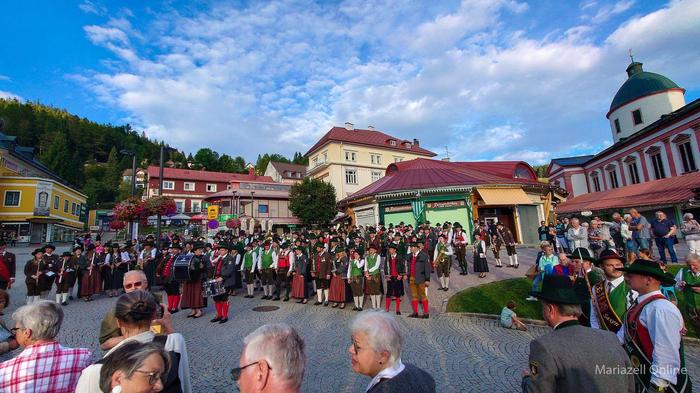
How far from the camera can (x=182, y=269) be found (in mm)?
9508

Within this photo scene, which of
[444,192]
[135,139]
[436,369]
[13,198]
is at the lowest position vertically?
[436,369]

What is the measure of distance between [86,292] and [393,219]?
20.4 m

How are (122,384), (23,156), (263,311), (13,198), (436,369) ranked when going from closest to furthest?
1. (122,384)
2. (436,369)
3. (263,311)
4. (13,198)
5. (23,156)

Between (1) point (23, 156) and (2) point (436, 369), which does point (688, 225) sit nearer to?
(2) point (436, 369)

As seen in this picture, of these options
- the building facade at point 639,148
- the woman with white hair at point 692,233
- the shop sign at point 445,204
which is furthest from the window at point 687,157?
the woman with white hair at point 692,233

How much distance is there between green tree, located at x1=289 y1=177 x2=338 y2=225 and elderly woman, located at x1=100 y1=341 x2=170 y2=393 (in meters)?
35.5

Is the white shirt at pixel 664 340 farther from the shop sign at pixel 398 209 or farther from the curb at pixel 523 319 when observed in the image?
the shop sign at pixel 398 209

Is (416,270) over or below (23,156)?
below

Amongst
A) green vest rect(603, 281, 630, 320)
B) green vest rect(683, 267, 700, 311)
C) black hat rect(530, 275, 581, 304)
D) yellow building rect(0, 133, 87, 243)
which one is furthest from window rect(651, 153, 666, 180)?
yellow building rect(0, 133, 87, 243)

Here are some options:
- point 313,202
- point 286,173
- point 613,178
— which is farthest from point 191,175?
point 613,178

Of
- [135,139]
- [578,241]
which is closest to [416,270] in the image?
[578,241]

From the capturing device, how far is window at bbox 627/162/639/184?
3365cm

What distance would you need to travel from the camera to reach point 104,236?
43312mm

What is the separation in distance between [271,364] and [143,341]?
4.78ft
